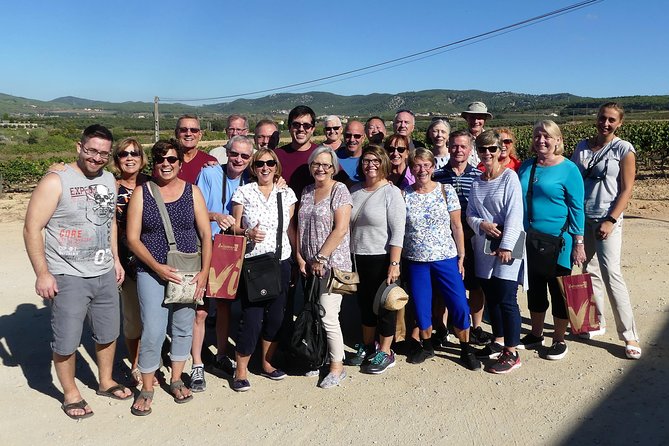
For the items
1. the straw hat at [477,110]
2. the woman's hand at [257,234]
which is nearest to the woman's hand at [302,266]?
the woman's hand at [257,234]

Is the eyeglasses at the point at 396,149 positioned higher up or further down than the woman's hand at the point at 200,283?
higher up

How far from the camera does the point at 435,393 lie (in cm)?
388

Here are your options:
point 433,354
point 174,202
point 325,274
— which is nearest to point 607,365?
point 433,354

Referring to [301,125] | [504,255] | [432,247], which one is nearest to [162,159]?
[301,125]

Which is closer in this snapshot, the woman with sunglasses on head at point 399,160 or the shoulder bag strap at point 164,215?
the shoulder bag strap at point 164,215

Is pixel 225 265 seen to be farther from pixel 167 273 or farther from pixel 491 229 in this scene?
pixel 491 229

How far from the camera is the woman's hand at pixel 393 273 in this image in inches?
158

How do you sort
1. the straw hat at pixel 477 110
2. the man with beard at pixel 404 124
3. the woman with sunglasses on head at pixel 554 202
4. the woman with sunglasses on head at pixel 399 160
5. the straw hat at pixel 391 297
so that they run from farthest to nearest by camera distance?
the straw hat at pixel 477 110 → the man with beard at pixel 404 124 → the woman with sunglasses on head at pixel 399 160 → the woman with sunglasses on head at pixel 554 202 → the straw hat at pixel 391 297

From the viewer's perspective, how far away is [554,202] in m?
4.12

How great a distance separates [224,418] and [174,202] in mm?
1509

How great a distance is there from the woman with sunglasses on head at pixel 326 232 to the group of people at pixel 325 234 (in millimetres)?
11

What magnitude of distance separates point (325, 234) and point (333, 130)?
4.37ft

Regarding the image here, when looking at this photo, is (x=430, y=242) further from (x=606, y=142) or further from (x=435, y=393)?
(x=606, y=142)

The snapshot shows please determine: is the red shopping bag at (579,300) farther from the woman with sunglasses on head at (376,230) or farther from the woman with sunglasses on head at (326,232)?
the woman with sunglasses on head at (326,232)
